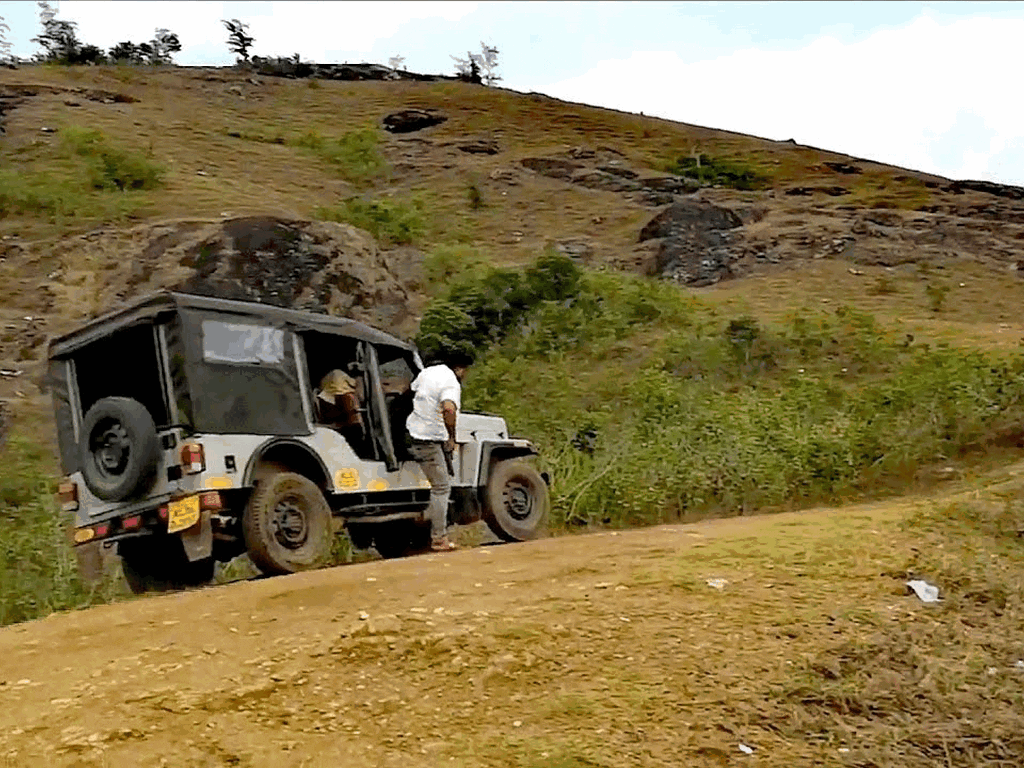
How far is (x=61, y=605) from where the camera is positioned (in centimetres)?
879

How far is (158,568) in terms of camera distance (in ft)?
29.8

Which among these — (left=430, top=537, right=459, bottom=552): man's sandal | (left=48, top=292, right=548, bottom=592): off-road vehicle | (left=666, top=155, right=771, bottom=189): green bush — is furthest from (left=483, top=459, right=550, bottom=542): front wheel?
(left=666, top=155, right=771, bottom=189): green bush

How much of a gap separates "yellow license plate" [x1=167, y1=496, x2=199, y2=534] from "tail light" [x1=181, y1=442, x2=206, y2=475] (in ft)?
0.56

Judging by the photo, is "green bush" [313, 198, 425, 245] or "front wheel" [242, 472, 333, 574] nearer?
"front wheel" [242, 472, 333, 574]

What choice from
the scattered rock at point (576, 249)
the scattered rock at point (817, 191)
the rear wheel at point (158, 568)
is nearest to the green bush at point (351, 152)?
the scattered rock at point (576, 249)

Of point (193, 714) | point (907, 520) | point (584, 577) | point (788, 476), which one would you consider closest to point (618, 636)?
point (584, 577)

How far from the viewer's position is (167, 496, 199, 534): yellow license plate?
776 cm

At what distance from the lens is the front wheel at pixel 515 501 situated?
10.3m

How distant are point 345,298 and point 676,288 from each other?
21.0 feet

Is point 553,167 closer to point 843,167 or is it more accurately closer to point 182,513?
point 843,167

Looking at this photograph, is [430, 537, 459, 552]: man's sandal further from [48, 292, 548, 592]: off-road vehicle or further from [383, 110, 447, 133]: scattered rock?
[383, 110, 447, 133]: scattered rock

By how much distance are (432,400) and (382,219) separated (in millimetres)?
16484

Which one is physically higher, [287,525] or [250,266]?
[250,266]

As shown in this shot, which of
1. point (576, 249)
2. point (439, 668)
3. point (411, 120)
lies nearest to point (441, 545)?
point (439, 668)
